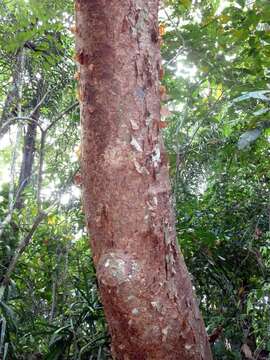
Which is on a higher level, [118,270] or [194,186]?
[194,186]

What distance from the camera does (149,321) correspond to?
3.15 feet

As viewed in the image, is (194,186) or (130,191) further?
(194,186)

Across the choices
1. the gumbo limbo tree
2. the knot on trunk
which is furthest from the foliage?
the knot on trunk

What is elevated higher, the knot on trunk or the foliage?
the foliage

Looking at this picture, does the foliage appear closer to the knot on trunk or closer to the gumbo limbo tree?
the gumbo limbo tree

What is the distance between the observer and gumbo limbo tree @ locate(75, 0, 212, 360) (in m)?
0.97

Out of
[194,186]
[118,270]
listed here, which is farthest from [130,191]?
[194,186]

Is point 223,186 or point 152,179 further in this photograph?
point 223,186

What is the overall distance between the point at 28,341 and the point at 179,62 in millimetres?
2230

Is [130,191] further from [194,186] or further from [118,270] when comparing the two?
[194,186]

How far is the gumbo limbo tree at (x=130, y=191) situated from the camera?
0.97 meters

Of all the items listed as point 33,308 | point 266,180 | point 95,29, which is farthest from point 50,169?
point 95,29

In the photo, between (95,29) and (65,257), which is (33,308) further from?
(95,29)

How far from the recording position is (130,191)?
1015mm
